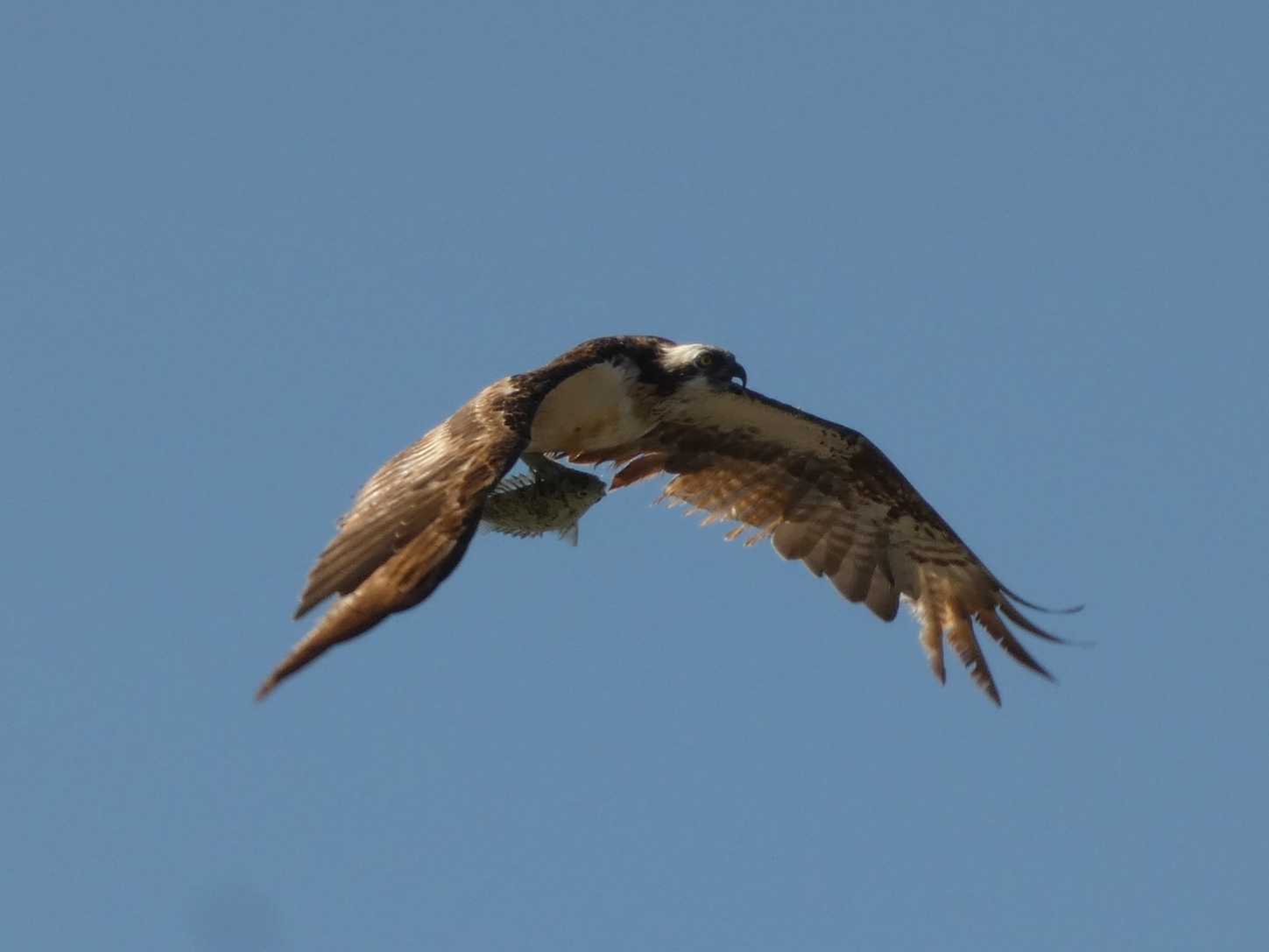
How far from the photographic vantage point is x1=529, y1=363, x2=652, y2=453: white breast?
1527 cm

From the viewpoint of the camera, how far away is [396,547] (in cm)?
1159

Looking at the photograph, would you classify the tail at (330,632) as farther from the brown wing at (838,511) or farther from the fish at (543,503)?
the brown wing at (838,511)

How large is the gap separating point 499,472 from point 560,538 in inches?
113

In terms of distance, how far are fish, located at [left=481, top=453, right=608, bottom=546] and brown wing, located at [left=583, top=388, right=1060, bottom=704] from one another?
1617 millimetres

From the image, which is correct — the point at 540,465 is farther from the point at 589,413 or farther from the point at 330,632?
the point at 330,632

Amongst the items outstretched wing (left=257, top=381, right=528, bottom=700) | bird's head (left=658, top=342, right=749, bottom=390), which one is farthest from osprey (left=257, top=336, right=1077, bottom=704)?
outstretched wing (left=257, top=381, right=528, bottom=700)

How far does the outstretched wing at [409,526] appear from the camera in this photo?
10852 millimetres

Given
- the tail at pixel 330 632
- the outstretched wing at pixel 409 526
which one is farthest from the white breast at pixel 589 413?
the tail at pixel 330 632

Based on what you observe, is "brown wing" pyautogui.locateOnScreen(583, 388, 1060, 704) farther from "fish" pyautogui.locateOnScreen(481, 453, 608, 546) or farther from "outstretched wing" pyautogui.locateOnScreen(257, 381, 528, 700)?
"outstretched wing" pyautogui.locateOnScreen(257, 381, 528, 700)

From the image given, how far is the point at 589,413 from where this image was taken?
613 inches

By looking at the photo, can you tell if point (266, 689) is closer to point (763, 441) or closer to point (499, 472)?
point (499, 472)

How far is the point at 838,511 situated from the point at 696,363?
2.02 m

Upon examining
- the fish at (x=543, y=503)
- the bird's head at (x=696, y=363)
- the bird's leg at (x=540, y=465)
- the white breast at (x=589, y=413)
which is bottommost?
the fish at (x=543, y=503)

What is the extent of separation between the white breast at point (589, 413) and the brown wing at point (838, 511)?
0.87 meters
